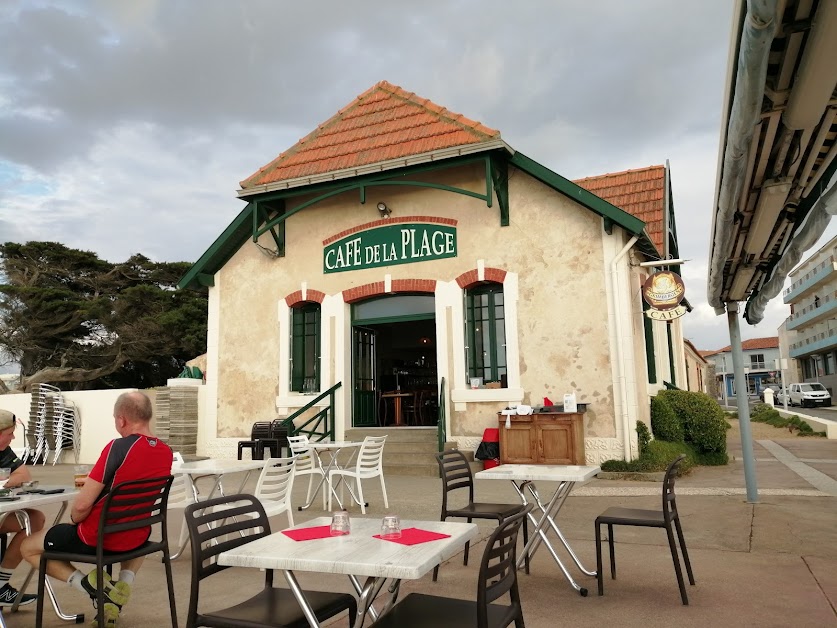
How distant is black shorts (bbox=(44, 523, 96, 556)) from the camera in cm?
351

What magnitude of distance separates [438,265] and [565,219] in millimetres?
2309

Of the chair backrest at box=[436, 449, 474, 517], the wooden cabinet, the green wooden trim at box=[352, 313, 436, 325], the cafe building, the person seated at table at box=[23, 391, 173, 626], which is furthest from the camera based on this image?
the green wooden trim at box=[352, 313, 436, 325]

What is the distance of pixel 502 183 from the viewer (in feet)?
36.0

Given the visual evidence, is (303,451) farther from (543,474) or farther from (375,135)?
(375,135)

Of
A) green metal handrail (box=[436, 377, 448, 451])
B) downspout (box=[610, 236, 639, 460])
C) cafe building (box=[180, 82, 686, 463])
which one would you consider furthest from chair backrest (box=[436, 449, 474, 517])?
cafe building (box=[180, 82, 686, 463])

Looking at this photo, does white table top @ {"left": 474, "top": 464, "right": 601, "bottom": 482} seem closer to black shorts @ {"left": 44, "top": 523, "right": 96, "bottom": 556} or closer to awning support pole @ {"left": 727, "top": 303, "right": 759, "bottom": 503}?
black shorts @ {"left": 44, "top": 523, "right": 96, "bottom": 556}

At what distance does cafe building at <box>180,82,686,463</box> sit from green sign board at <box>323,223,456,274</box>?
0.03 meters

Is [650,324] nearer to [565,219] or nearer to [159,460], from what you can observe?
[565,219]

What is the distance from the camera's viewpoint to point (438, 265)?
1154 centimetres

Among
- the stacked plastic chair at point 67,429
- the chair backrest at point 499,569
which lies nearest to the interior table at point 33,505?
the chair backrest at point 499,569

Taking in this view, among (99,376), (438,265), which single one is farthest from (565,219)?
(99,376)

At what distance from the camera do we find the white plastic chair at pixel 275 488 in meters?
5.07

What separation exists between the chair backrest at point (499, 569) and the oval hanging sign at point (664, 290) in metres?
7.76

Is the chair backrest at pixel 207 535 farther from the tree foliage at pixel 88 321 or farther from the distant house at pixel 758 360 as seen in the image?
the distant house at pixel 758 360
